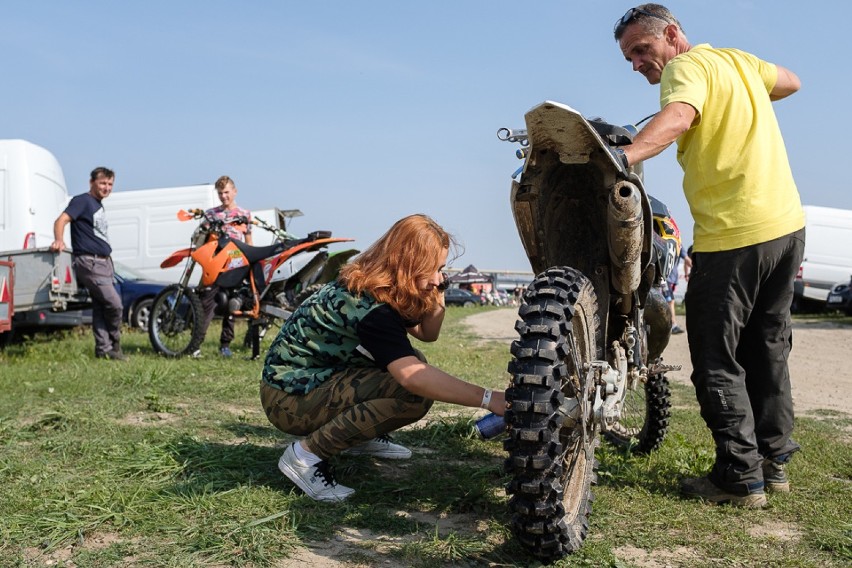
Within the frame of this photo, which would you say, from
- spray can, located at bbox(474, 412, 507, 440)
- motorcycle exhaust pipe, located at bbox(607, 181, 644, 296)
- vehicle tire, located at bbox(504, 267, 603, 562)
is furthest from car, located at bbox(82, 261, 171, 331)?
vehicle tire, located at bbox(504, 267, 603, 562)

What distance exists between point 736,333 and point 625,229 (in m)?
0.90

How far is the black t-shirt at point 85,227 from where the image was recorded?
8.76m

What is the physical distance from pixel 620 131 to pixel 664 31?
88 centimetres

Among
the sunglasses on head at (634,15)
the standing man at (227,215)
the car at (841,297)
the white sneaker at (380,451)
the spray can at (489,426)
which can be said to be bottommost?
the white sneaker at (380,451)

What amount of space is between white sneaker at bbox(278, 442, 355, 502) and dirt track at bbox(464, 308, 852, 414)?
13.4 feet

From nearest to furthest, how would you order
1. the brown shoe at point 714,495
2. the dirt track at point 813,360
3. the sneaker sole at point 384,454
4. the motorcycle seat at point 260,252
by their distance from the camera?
the brown shoe at point 714,495 → the sneaker sole at point 384,454 → the dirt track at point 813,360 → the motorcycle seat at point 260,252

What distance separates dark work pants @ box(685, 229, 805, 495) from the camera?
356 centimetres

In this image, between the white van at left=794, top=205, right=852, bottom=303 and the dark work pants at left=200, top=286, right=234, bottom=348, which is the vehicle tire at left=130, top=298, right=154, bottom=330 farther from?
the white van at left=794, top=205, right=852, bottom=303

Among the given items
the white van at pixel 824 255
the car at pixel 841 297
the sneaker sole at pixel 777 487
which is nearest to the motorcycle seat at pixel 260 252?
the sneaker sole at pixel 777 487

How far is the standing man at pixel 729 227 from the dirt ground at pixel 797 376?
0.46 metres

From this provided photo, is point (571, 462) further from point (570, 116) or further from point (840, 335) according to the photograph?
point (840, 335)

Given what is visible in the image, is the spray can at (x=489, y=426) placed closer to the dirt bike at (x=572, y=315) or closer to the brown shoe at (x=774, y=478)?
the dirt bike at (x=572, y=315)

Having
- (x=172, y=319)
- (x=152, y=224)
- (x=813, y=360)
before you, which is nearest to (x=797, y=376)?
(x=813, y=360)

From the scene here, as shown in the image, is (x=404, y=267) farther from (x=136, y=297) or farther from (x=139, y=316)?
(x=136, y=297)
